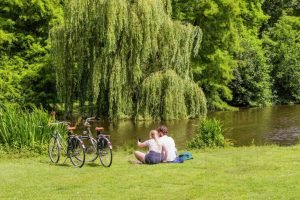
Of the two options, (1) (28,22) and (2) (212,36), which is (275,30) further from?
(1) (28,22)

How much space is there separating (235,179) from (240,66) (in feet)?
101

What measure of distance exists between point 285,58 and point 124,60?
22001 millimetres

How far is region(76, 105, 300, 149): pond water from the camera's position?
2078 cm

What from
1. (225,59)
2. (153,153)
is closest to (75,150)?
(153,153)

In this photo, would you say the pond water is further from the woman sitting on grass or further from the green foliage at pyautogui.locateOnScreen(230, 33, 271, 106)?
the green foliage at pyautogui.locateOnScreen(230, 33, 271, 106)

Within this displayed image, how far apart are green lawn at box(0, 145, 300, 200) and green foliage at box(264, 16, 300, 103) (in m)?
31.0

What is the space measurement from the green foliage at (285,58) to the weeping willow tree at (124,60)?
1801cm

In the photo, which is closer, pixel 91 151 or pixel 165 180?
pixel 165 180

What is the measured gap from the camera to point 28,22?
32.3 metres

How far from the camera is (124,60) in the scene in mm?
25672

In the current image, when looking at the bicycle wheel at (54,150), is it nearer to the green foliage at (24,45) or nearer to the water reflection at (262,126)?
the water reflection at (262,126)

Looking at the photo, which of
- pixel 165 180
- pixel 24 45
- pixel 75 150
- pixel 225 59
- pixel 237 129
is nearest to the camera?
pixel 165 180

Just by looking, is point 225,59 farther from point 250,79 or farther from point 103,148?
point 103,148

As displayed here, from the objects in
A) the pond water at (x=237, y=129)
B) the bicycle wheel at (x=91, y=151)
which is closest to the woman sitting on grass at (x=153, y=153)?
the bicycle wheel at (x=91, y=151)
